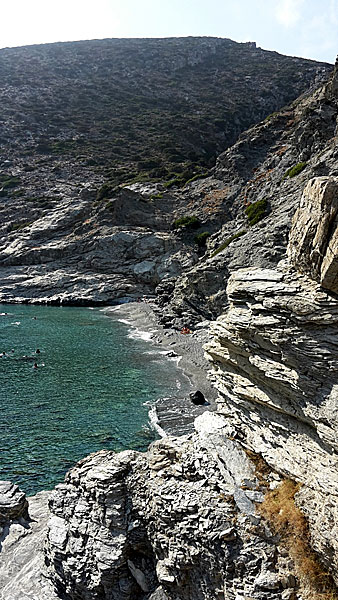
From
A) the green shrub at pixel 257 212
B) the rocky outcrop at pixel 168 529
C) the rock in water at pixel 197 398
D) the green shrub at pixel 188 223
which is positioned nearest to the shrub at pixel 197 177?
the green shrub at pixel 188 223

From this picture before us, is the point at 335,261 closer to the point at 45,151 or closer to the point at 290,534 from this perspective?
the point at 290,534

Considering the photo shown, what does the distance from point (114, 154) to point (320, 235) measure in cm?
13572

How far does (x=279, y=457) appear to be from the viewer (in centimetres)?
1130

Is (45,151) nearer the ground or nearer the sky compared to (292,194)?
nearer the sky

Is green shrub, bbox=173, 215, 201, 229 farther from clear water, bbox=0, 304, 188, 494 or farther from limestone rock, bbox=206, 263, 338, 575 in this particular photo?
limestone rock, bbox=206, 263, 338, 575

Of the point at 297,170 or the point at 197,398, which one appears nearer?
the point at 197,398

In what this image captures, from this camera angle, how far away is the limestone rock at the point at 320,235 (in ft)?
30.3

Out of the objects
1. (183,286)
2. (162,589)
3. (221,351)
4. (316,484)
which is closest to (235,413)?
(221,351)

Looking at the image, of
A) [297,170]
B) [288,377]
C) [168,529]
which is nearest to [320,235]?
[288,377]

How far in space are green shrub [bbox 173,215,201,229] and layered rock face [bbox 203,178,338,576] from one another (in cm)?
7265

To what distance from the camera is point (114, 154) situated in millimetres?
133500

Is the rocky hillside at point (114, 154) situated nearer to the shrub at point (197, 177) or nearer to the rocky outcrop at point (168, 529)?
the shrub at point (197, 177)

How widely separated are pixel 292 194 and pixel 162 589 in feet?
154

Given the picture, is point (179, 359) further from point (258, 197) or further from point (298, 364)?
point (258, 197)
